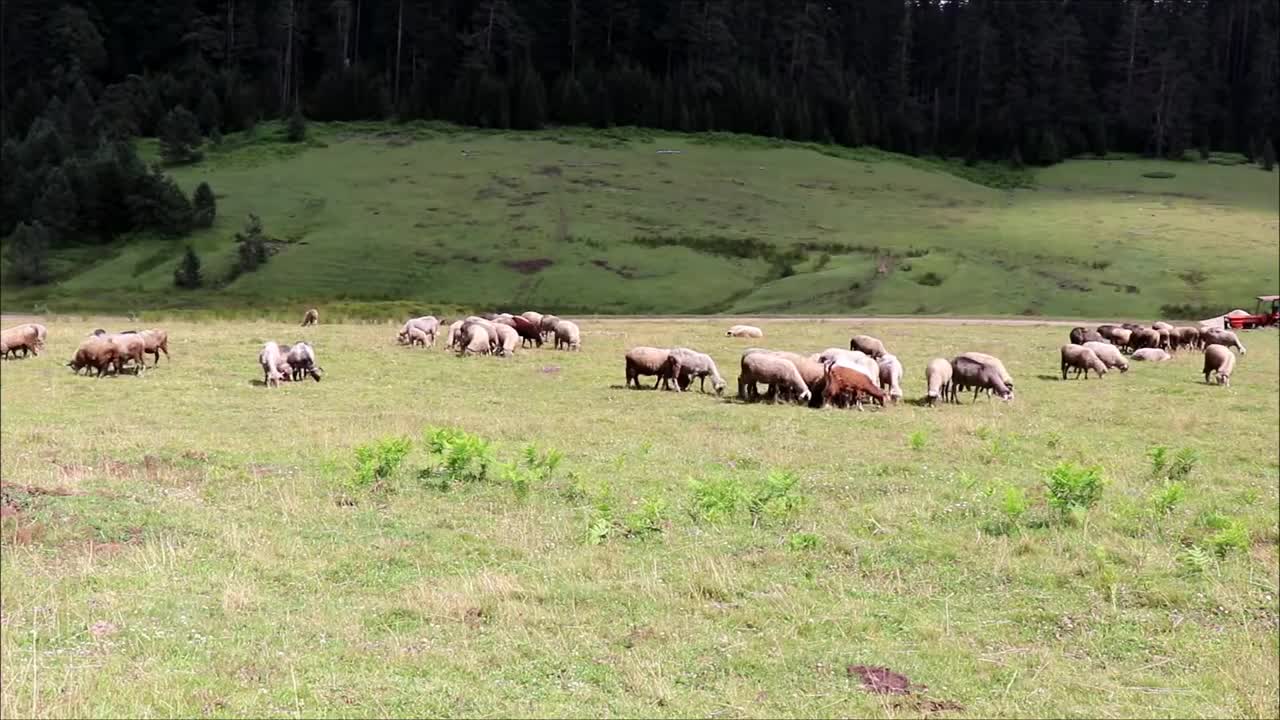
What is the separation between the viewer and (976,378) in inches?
930

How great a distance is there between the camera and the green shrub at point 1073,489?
40.3 ft

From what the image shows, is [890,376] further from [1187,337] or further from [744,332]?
[1187,337]

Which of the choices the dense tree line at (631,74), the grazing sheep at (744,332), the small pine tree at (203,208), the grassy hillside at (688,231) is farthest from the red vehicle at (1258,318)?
the dense tree line at (631,74)

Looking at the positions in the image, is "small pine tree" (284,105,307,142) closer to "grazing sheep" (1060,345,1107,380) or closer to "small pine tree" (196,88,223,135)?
"small pine tree" (196,88,223,135)

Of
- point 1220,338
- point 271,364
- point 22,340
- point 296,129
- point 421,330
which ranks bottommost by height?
point 22,340

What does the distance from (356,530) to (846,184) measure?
7914 centimetres

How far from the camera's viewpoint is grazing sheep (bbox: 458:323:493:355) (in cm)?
2883

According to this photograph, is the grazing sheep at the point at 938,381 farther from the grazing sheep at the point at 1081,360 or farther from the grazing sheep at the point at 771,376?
the grazing sheep at the point at 1081,360

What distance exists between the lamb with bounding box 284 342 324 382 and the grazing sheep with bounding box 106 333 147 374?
11.1 feet

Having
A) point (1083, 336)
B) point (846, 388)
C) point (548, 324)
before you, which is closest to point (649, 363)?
point (846, 388)

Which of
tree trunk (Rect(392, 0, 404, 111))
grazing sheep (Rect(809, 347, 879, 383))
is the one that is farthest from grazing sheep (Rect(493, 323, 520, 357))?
tree trunk (Rect(392, 0, 404, 111))

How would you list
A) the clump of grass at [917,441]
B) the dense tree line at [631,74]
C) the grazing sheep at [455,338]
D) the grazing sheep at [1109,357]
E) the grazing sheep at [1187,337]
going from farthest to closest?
the dense tree line at [631,74] < the grazing sheep at [1187,337] < the grazing sheep at [455,338] < the grazing sheep at [1109,357] < the clump of grass at [917,441]

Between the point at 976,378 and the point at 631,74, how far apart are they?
84256 mm

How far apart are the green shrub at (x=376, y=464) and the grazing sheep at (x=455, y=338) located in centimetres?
1522
